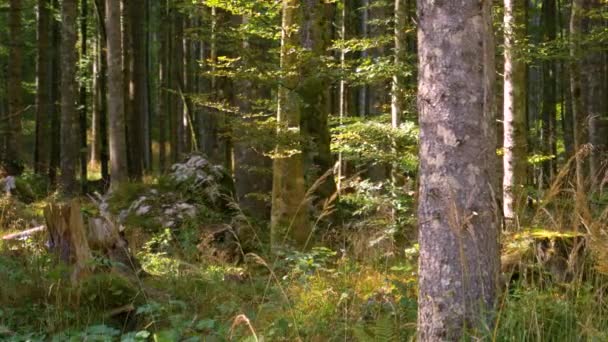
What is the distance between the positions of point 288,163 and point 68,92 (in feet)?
26.0

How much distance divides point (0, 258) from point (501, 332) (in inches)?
193

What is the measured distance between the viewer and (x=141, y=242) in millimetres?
9234

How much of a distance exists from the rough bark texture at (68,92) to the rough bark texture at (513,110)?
9089 millimetres

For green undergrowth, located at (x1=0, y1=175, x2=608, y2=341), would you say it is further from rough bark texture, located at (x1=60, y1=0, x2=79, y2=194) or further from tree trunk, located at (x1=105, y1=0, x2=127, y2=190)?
rough bark texture, located at (x1=60, y1=0, x2=79, y2=194)

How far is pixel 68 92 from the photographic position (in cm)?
1416

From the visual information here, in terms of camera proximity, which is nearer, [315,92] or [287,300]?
[287,300]

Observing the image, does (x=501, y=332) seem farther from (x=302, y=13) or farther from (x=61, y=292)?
(x=302, y=13)

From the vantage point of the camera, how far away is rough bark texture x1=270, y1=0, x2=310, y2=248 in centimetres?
789

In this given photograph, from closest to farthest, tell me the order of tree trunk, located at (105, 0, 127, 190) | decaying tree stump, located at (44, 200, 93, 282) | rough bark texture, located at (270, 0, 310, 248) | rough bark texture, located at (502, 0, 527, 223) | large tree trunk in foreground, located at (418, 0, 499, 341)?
large tree trunk in foreground, located at (418, 0, 499, 341) → decaying tree stump, located at (44, 200, 93, 282) → rough bark texture, located at (270, 0, 310, 248) → rough bark texture, located at (502, 0, 527, 223) → tree trunk, located at (105, 0, 127, 190)

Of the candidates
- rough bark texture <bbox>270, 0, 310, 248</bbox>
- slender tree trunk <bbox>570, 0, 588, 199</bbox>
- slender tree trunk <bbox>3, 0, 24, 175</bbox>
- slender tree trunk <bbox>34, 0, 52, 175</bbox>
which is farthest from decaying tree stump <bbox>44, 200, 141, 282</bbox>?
slender tree trunk <bbox>34, 0, 52, 175</bbox>

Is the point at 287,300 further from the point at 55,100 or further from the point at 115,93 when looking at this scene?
the point at 55,100

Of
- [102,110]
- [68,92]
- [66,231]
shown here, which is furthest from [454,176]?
[102,110]

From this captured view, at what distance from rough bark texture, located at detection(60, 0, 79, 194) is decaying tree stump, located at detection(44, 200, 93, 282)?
8437 millimetres

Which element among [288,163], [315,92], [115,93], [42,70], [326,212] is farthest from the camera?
[42,70]
